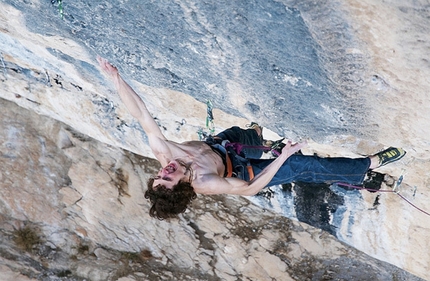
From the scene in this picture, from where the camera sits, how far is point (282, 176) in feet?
11.9

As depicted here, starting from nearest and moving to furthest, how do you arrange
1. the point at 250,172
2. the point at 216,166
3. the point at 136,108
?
the point at 136,108 → the point at 216,166 → the point at 250,172

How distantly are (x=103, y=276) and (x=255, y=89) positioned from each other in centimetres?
327

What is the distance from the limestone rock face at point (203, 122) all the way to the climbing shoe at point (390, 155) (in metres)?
0.08

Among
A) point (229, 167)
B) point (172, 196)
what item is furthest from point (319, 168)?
point (172, 196)

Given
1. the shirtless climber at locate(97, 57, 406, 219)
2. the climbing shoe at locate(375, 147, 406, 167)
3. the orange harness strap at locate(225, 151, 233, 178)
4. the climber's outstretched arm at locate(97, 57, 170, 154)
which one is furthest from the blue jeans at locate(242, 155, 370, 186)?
the climber's outstretched arm at locate(97, 57, 170, 154)

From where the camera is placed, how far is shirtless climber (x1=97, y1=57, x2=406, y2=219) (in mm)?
2719

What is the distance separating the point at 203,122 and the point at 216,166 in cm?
144

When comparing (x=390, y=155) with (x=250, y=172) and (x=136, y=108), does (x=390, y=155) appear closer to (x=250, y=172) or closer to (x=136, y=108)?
(x=250, y=172)

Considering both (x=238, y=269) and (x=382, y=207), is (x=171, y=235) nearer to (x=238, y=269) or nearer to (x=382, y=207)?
(x=238, y=269)

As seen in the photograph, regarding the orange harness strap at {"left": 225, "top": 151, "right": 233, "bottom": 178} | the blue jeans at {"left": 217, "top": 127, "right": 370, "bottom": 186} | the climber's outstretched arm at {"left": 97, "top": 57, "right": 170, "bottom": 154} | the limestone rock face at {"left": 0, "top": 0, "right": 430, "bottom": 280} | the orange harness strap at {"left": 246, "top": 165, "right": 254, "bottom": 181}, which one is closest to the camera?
the limestone rock face at {"left": 0, "top": 0, "right": 430, "bottom": 280}

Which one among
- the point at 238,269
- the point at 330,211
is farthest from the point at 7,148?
the point at 330,211

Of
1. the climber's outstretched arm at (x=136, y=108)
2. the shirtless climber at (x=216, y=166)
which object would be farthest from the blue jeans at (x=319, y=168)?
the climber's outstretched arm at (x=136, y=108)

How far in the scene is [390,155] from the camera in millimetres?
3416

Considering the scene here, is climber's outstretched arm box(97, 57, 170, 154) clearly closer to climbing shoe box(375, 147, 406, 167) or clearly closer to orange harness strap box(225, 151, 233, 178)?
orange harness strap box(225, 151, 233, 178)
